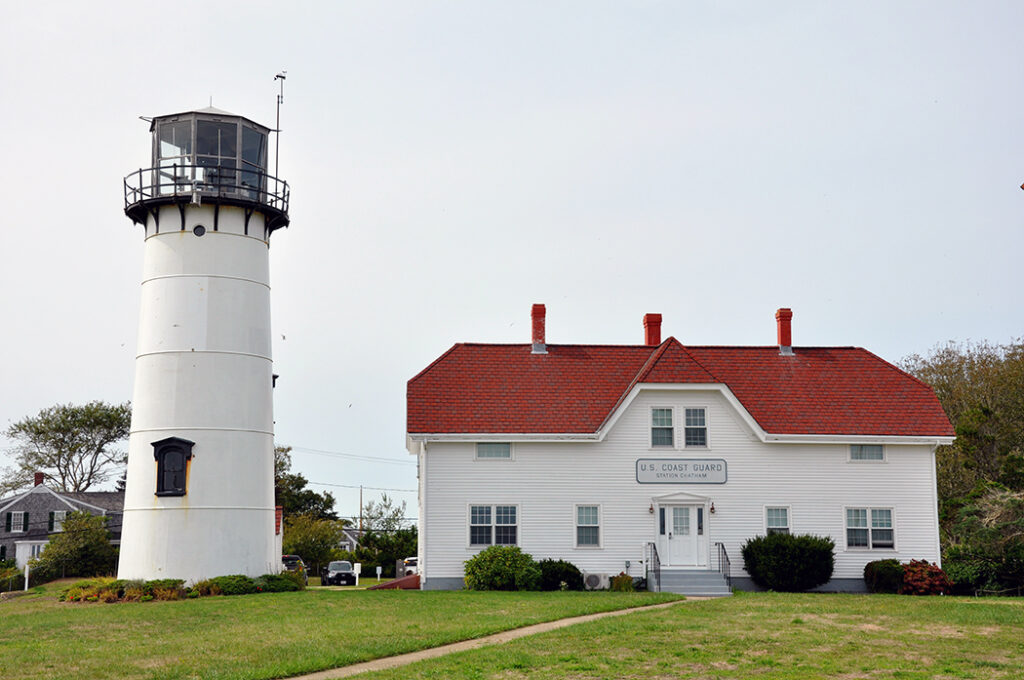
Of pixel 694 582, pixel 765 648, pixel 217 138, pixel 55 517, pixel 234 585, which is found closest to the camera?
pixel 765 648

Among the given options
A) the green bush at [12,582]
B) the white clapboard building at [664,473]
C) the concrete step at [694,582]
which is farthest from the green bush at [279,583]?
the green bush at [12,582]

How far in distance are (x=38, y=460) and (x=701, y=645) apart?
214 ft

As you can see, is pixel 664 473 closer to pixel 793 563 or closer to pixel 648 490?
pixel 648 490

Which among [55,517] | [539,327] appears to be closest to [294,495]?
[55,517]

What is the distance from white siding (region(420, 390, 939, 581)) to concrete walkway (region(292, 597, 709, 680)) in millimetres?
7830

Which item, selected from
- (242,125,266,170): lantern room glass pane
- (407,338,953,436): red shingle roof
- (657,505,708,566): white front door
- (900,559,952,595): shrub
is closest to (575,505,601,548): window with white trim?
(657,505,708,566): white front door

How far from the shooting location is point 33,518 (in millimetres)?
60281

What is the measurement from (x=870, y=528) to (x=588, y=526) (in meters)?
8.00

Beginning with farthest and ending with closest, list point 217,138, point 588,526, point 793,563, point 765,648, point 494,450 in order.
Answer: point 217,138, point 494,450, point 588,526, point 793,563, point 765,648

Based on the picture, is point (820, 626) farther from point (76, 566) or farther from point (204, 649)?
point (76, 566)

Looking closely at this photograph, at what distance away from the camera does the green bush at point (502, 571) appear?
93.5 feet

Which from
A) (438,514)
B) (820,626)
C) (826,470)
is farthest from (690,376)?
(820,626)

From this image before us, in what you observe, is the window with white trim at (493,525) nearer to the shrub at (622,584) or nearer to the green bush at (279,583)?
the shrub at (622,584)

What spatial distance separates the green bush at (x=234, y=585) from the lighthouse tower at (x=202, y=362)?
64 centimetres
